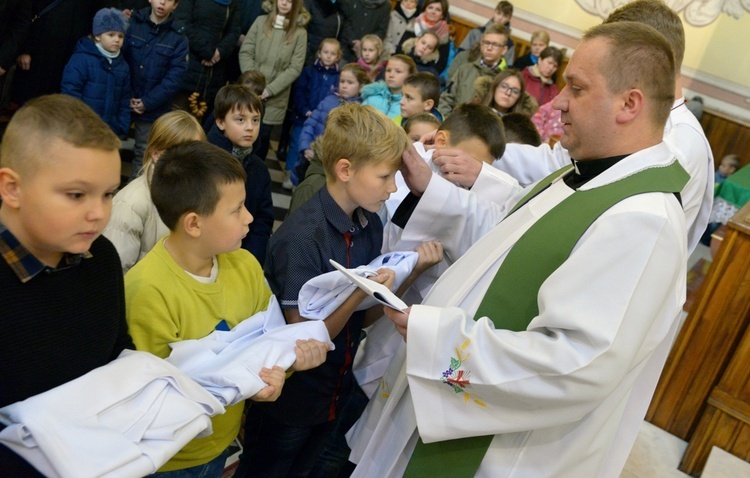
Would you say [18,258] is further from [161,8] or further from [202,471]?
[161,8]

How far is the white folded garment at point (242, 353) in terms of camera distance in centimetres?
177

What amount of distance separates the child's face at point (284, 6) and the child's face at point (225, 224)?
171 inches

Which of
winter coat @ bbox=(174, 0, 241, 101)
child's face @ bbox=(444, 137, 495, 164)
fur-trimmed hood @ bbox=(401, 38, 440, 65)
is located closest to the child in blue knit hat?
winter coat @ bbox=(174, 0, 241, 101)

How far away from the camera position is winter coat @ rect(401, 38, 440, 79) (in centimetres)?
689

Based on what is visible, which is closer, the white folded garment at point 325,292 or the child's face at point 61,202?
the child's face at point 61,202

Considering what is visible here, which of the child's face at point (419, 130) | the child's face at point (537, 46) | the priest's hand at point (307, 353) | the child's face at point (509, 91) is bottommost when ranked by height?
the priest's hand at point (307, 353)

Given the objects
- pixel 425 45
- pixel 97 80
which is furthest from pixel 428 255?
pixel 425 45

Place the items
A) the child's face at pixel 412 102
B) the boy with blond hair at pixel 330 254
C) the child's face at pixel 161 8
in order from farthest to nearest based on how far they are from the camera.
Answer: the child's face at pixel 161 8
the child's face at pixel 412 102
the boy with blond hair at pixel 330 254

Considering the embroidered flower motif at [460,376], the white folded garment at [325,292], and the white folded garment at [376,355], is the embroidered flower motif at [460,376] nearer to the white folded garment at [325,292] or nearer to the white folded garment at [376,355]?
the white folded garment at [325,292]

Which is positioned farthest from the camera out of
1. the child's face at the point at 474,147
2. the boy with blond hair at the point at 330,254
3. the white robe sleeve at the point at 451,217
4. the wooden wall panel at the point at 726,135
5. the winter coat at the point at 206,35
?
the wooden wall panel at the point at 726,135

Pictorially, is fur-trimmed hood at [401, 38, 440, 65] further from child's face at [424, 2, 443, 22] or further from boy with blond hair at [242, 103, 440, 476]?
boy with blond hair at [242, 103, 440, 476]

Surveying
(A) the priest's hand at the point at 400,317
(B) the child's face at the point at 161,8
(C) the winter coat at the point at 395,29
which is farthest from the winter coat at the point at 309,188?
(C) the winter coat at the point at 395,29

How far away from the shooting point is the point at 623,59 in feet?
6.14

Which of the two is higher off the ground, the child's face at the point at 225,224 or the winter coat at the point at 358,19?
the winter coat at the point at 358,19
